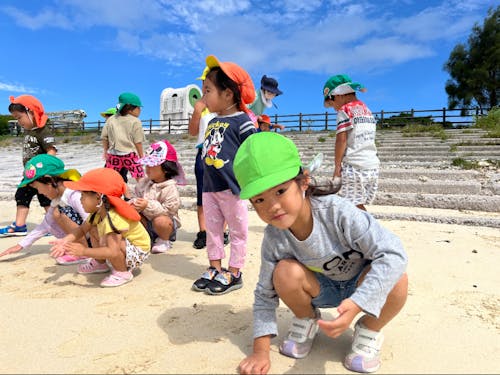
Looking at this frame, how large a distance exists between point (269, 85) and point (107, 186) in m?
2.05

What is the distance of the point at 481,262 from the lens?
278 cm

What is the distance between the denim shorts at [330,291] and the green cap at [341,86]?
1673 mm

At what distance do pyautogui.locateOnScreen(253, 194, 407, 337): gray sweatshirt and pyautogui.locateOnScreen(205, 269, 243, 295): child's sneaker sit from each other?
73cm

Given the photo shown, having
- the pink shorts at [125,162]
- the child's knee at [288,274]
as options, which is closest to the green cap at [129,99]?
the pink shorts at [125,162]

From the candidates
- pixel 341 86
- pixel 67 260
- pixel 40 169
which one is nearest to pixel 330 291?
pixel 341 86

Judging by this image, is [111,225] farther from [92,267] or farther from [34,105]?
[34,105]

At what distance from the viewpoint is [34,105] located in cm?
388

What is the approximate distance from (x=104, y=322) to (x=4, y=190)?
6.00 metres

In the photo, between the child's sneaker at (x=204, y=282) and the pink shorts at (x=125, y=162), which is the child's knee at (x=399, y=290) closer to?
the child's sneaker at (x=204, y=282)

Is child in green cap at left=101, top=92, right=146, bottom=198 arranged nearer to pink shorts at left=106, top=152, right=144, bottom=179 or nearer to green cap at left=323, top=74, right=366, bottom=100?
pink shorts at left=106, top=152, right=144, bottom=179

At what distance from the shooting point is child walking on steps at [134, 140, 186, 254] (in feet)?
10.4

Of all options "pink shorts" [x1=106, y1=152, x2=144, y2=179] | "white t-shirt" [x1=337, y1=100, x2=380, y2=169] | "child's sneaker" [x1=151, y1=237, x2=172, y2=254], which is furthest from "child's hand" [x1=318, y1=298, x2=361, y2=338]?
"pink shorts" [x1=106, y1=152, x2=144, y2=179]

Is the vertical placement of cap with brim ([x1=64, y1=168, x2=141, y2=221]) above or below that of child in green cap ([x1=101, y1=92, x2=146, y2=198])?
below

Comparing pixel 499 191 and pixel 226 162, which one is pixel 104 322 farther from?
pixel 499 191
